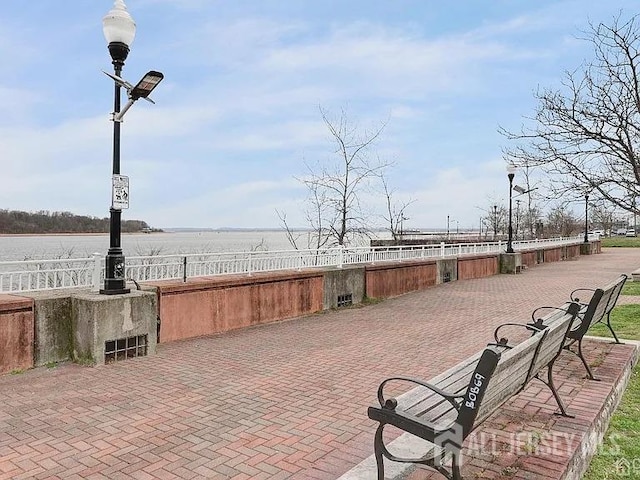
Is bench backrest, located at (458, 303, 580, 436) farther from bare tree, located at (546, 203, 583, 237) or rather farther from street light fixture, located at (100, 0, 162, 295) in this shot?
bare tree, located at (546, 203, 583, 237)

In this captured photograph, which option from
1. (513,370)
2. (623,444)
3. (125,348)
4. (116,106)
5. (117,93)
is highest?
(117,93)

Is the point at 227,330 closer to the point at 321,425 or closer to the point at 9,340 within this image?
the point at 9,340

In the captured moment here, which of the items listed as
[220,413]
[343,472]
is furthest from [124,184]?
[343,472]

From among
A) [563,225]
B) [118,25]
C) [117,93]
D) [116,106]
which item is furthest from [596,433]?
[563,225]

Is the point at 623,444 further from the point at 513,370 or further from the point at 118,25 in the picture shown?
the point at 118,25

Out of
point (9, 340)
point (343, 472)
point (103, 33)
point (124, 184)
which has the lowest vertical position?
point (343, 472)

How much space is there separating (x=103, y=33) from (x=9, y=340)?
3957 mm

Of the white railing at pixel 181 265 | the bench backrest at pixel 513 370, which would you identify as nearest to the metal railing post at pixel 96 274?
the white railing at pixel 181 265

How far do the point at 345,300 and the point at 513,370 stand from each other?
829 centimetres

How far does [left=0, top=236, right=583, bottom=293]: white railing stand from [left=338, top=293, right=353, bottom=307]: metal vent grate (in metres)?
0.72

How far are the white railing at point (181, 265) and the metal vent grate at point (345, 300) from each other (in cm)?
72

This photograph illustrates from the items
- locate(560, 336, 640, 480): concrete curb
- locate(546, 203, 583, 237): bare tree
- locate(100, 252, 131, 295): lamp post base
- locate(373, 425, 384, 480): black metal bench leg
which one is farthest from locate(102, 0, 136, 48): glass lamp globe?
locate(546, 203, 583, 237): bare tree

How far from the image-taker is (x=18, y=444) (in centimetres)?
386

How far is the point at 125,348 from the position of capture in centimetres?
648
